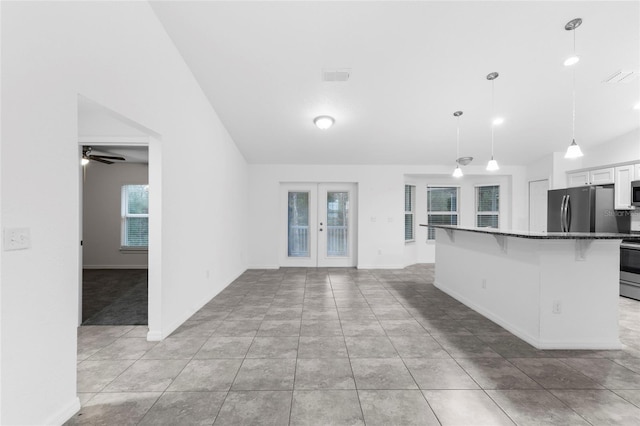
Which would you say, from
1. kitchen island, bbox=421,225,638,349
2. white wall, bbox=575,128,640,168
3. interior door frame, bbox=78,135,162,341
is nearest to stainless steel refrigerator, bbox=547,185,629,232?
white wall, bbox=575,128,640,168

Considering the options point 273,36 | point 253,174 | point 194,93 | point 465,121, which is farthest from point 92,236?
point 465,121

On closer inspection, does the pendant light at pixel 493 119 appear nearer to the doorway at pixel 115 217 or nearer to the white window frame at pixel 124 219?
the doorway at pixel 115 217

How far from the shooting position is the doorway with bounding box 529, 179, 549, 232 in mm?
6777

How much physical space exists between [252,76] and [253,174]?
3.23 meters

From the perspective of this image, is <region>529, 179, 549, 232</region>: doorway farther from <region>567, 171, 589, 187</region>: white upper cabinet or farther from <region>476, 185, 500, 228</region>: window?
<region>476, 185, 500, 228</region>: window

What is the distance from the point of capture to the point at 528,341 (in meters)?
2.95

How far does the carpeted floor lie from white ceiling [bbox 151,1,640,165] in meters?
3.12

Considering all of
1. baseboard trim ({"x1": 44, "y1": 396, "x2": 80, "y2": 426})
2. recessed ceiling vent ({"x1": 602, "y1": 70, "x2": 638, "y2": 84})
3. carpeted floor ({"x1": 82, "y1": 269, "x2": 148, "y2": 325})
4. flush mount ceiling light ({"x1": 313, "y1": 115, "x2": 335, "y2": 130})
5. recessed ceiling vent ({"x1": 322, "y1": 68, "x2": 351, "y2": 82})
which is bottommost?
carpeted floor ({"x1": 82, "y1": 269, "x2": 148, "y2": 325})

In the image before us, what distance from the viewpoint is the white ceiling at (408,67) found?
121 inches

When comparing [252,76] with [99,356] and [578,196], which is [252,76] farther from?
[578,196]

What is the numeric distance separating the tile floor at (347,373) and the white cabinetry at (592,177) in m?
2.60

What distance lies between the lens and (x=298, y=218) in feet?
23.7

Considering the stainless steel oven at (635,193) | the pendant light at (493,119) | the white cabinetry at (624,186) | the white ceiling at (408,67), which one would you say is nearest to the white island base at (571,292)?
the pendant light at (493,119)

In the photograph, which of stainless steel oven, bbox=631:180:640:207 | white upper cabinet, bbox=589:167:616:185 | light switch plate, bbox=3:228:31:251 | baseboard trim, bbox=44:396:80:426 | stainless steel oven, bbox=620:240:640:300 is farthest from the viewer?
white upper cabinet, bbox=589:167:616:185
